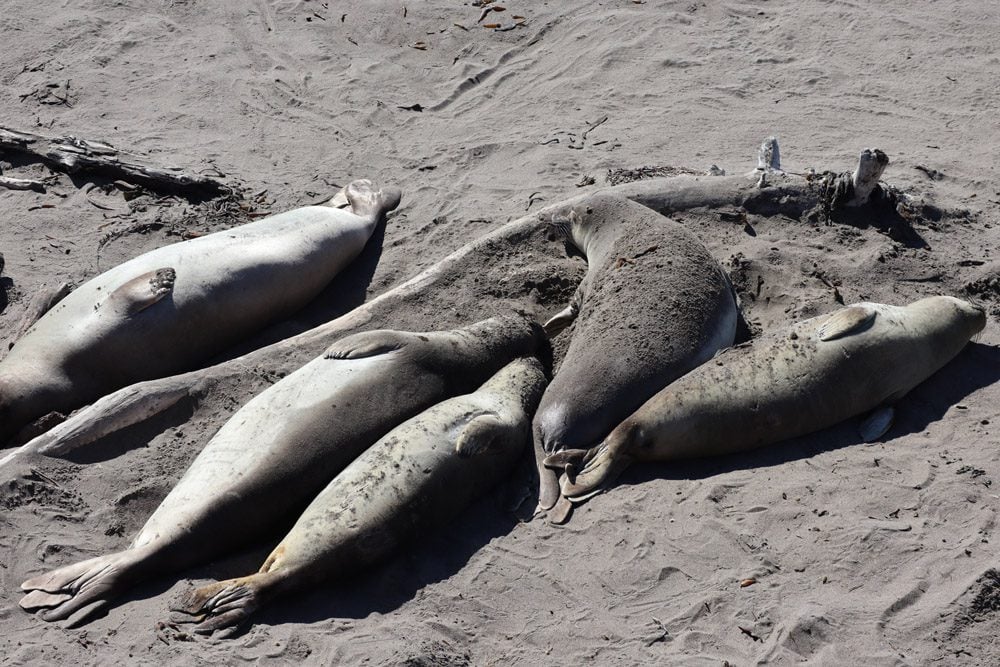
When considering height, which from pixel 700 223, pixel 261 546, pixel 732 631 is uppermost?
pixel 700 223

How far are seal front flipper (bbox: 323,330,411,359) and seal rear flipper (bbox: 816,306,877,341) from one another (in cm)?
230

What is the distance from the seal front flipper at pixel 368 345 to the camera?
567cm

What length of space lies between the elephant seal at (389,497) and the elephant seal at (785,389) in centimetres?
38

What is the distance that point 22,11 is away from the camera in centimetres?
1095

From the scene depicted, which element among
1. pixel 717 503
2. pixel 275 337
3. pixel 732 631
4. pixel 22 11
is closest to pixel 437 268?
pixel 275 337

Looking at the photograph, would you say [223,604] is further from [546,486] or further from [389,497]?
[546,486]

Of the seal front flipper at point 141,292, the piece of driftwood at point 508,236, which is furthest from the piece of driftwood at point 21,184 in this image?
the piece of driftwood at point 508,236

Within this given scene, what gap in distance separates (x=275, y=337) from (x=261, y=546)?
6.76ft

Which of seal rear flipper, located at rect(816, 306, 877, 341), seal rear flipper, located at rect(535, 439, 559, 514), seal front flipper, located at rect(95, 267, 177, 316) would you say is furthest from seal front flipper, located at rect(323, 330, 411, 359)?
seal rear flipper, located at rect(816, 306, 877, 341)

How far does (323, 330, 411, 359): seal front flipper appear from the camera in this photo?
18.6ft

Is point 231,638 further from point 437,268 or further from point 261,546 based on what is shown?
Result: point 437,268

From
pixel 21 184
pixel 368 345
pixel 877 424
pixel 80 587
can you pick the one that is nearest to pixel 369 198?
pixel 368 345

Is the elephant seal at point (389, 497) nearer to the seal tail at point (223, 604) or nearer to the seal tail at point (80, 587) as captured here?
the seal tail at point (223, 604)

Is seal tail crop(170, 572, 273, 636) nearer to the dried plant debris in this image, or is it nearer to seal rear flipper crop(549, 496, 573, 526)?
seal rear flipper crop(549, 496, 573, 526)
